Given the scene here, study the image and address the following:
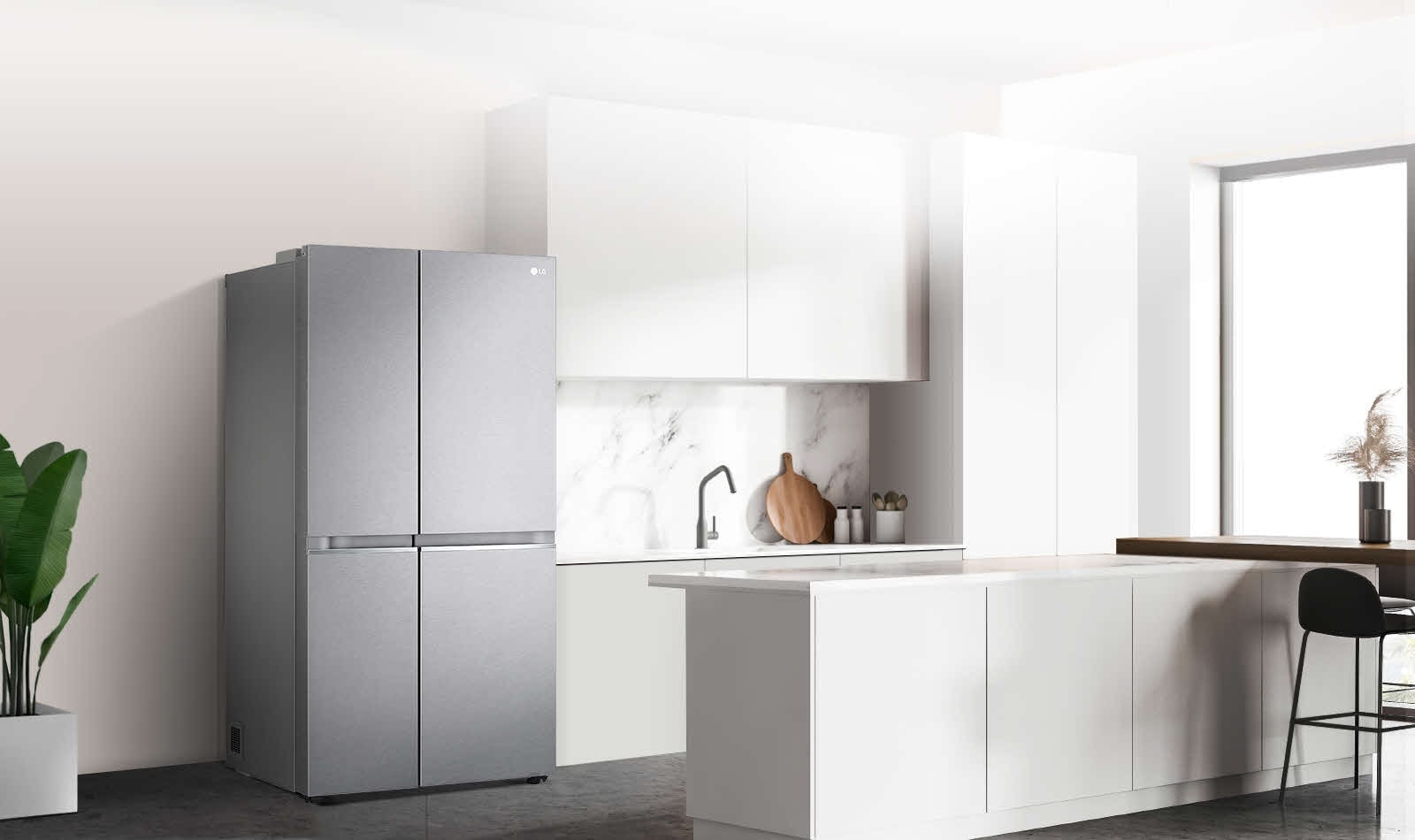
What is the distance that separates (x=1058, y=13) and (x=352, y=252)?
308 centimetres

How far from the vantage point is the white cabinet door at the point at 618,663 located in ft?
19.7

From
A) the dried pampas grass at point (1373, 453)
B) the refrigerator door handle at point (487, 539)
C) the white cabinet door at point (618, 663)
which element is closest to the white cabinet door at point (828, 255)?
the white cabinet door at point (618, 663)

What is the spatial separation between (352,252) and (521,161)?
105cm

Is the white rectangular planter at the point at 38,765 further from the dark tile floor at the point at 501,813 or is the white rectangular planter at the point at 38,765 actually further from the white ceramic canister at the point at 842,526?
the white ceramic canister at the point at 842,526

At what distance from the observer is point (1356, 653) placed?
17.1 feet

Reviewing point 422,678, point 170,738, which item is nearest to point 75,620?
point 170,738

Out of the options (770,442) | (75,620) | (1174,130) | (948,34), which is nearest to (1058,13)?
(948,34)

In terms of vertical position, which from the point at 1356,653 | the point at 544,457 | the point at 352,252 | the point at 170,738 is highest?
the point at 352,252

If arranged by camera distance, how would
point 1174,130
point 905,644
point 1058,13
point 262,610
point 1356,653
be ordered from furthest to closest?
1. point 1174,130
2. point 1058,13
3. point 262,610
4. point 1356,653
5. point 905,644

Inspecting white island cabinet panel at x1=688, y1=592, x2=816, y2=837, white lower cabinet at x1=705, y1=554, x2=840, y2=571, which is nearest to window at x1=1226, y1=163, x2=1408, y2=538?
white lower cabinet at x1=705, y1=554, x2=840, y2=571

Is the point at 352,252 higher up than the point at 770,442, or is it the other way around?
the point at 352,252

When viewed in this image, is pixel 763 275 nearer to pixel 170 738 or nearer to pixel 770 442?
pixel 770 442

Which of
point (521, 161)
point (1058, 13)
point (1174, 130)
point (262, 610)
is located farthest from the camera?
point (1174, 130)

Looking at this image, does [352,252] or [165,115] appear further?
[165,115]
